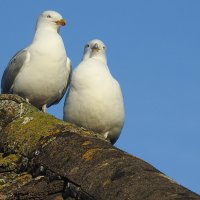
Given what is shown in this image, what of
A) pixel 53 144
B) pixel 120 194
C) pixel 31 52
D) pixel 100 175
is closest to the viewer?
pixel 120 194

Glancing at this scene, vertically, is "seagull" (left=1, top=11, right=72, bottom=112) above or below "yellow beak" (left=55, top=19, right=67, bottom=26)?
below

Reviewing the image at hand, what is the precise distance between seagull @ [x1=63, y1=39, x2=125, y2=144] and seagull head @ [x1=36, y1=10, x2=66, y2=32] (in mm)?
1629

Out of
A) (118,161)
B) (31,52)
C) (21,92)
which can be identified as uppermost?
(118,161)

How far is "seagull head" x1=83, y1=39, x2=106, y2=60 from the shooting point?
12.5 m

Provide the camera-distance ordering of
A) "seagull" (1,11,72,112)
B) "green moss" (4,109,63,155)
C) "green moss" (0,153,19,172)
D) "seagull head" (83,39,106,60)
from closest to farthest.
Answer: "green moss" (0,153,19,172) < "green moss" (4,109,63,155) < "seagull" (1,11,72,112) < "seagull head" (83,39,106,60)

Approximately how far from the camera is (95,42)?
12922mm

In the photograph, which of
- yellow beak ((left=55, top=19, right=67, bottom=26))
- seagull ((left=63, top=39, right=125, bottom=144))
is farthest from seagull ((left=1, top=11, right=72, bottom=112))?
seagull ((left=63, top=39, right=125, bottom=144))

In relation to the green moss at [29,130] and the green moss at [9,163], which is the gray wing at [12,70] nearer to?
the green moss at [29,130]

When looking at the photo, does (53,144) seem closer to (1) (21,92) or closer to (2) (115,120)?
(2) (115,120)

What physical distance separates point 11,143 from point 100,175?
1.65 metres

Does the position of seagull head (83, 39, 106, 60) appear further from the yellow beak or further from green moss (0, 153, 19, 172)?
green moss (0, 153, 19, 172)

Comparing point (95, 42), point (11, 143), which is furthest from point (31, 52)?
point (11, 143)

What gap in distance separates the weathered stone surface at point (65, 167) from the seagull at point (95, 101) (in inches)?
118

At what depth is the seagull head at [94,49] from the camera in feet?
41.0
